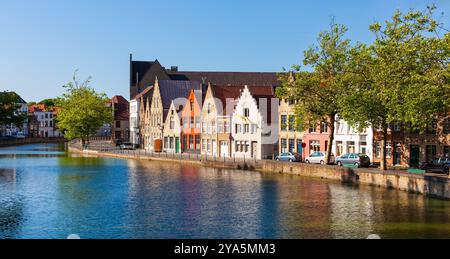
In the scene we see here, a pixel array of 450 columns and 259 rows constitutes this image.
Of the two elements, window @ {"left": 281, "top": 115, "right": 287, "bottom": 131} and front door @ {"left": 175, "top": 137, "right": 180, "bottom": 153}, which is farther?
front door @ {"left": 175, "top": 137, "right": 180, "bottom": 153}

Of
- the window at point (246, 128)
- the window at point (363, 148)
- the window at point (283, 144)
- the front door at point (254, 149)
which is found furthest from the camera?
the window at point (246, 128)

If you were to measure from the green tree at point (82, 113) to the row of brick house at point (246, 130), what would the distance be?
10.3 m

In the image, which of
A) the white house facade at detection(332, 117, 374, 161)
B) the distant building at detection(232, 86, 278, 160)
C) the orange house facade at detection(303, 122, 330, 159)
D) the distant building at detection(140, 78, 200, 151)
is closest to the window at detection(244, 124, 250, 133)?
the distant building at detection(232, 86, 278, 160)

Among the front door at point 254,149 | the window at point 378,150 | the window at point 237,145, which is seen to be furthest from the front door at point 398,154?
the window at point 237,145

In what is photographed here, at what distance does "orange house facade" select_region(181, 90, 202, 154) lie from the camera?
4232 inches

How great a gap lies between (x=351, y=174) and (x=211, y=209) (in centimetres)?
2237

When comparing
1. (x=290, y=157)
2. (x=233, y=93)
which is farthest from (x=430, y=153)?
(x=233, y=93)

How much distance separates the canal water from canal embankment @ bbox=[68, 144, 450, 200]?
1.47m

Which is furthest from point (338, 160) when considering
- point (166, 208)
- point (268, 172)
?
point (166, 208)

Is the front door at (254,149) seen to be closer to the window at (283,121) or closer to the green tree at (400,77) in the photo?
the window at (283,121)

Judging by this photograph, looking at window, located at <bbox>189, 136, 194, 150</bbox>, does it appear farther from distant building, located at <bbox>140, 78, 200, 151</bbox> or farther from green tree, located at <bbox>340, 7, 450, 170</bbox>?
green tree, located at <bbox>340, 7, 450, 170</bbox>

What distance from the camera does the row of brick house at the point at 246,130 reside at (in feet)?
241

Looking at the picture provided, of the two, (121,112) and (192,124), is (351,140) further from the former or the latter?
(121,112)

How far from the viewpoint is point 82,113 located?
138m
